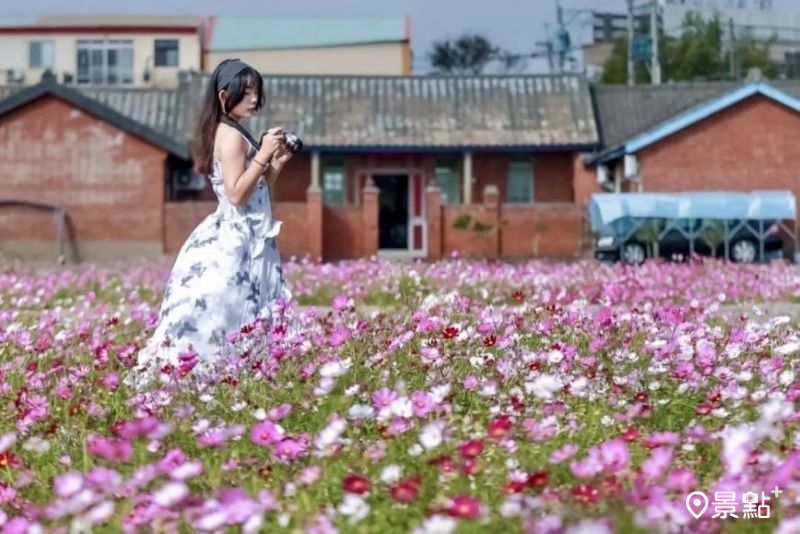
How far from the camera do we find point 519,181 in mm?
38531

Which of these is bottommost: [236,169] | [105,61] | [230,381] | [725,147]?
[230,381]

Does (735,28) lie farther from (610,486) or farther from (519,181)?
(610,486)

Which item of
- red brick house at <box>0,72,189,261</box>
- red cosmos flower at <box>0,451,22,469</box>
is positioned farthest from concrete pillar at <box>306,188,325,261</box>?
red cosmos flower at <box>0,451,22,469</box>

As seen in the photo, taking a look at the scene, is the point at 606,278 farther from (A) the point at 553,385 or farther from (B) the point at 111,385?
(A) the point at 553,385

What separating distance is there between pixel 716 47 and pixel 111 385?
65928 mm

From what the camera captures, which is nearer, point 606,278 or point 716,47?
point 606,278

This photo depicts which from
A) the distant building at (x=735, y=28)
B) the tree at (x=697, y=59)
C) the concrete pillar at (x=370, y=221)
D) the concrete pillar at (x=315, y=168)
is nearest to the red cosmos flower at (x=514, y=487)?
the concrete pillar at (x=370, y=221)

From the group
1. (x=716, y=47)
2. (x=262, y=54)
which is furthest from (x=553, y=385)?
(x=716, y=47)

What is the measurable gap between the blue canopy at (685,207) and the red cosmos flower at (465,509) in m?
27.8

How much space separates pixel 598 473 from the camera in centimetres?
363

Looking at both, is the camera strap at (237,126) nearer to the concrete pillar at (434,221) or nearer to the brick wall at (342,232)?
the concrete pillar at (434,221)

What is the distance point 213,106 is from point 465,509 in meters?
4.62

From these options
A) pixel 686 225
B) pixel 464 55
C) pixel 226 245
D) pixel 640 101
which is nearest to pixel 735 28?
pixel 464 55

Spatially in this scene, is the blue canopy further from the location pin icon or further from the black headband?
the location pin icon
